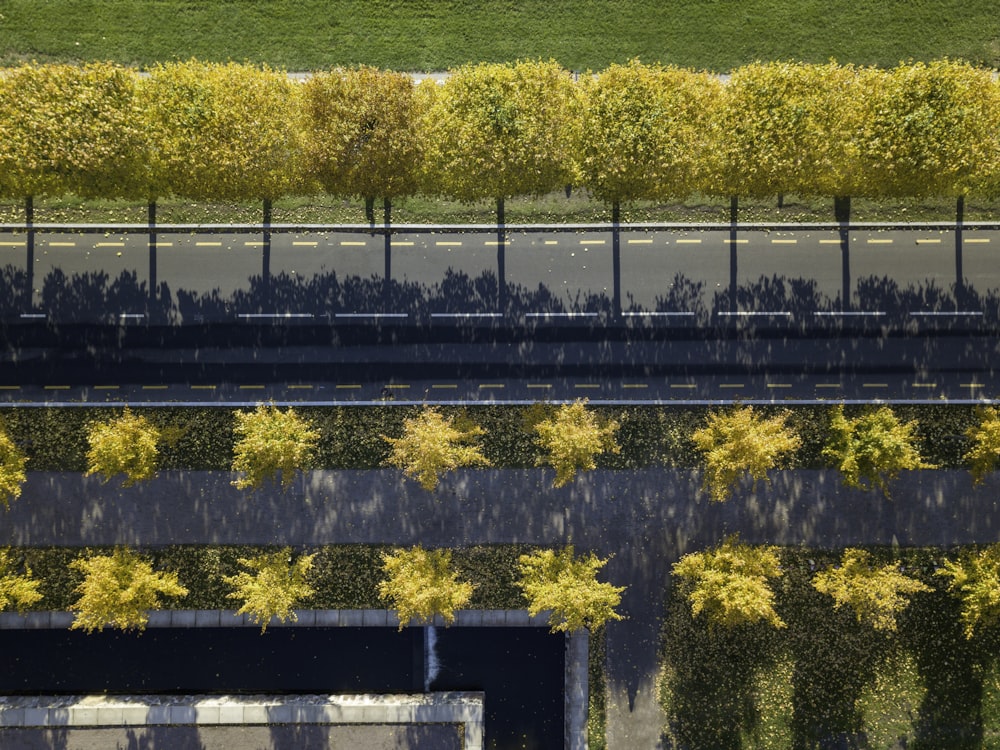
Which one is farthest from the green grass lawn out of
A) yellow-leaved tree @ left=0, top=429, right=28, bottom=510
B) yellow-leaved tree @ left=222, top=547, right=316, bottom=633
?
yellow-leaved tree @ left=222, top=547, right=316, bottom=633

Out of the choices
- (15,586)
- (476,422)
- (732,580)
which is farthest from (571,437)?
(15,586)

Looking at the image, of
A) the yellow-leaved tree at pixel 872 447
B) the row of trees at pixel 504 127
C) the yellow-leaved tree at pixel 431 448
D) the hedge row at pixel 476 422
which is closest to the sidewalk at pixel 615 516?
the hedge row at pixel 476 422

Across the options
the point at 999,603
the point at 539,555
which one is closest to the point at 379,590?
the point at 539,555

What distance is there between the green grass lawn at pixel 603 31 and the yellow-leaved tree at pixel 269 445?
1608 cm

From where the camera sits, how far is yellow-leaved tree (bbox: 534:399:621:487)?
28.6 meters

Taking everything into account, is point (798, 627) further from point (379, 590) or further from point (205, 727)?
point (205, 727)

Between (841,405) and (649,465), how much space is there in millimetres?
8462

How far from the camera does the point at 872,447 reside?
28.7 meters

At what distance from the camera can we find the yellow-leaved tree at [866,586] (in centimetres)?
2922

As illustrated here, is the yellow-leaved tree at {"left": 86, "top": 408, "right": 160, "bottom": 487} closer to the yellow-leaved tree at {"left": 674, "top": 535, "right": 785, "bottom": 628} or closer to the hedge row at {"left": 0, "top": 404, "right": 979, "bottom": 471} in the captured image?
the hedge row at {"left": 0, "top": 404, "right": 979, "bottom": 471}

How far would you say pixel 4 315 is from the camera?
32062 mm

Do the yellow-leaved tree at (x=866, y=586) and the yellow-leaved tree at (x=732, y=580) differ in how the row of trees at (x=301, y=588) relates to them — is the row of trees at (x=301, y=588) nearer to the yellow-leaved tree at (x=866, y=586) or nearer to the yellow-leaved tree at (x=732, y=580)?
the yellow-leaved tree at (x=732, y=580)

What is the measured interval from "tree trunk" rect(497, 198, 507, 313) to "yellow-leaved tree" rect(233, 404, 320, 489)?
33.1 ft

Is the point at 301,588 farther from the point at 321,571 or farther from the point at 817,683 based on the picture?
the point at 817,683
